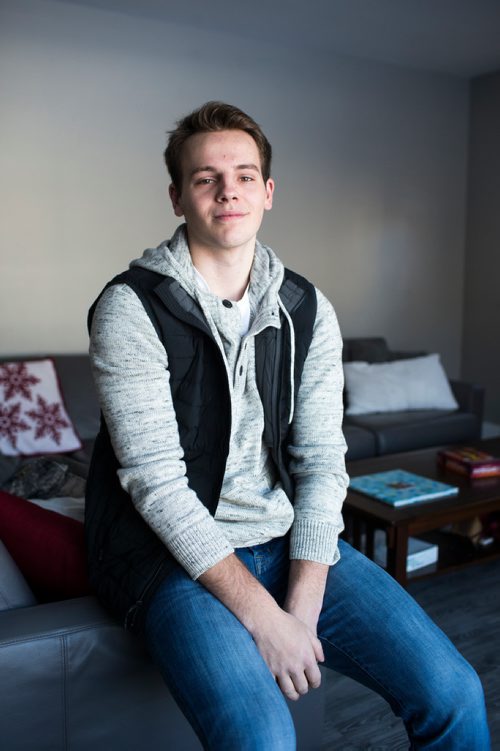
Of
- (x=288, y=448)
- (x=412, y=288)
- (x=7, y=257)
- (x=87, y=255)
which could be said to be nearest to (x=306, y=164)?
(x=412, y=288)

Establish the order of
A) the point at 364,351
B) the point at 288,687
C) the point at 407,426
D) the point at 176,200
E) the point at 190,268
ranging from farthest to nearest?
the point at 364,351, the point at 407,426, the point at 176,200, the point at 190,268, the point at 288,687

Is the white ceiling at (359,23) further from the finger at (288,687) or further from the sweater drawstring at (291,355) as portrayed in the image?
the finger at (288,687)

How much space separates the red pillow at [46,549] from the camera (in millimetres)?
1273

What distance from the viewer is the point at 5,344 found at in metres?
3.64

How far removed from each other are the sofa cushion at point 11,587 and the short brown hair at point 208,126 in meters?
0.80

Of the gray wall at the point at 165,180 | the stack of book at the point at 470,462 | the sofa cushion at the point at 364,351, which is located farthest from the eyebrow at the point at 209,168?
the sofa cushion at the point at 364,351

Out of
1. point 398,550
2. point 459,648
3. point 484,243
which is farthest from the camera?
point 484,243

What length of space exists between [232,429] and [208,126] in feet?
1.99

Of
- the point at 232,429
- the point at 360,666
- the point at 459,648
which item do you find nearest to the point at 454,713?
the point at 360,666

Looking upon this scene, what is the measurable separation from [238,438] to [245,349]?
0.56 feet

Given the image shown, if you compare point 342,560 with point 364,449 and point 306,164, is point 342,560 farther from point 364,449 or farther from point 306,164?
point 306,164

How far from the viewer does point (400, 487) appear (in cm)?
250

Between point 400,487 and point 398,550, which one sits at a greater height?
Answer: point 400,487

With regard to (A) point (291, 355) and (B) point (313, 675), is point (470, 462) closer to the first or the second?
(A) point (291, 355)
